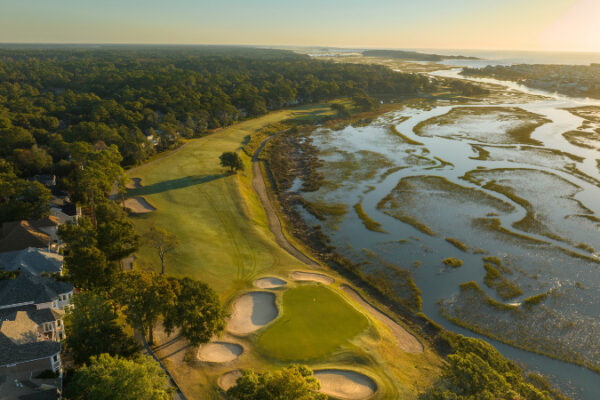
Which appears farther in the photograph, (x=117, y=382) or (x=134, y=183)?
(x=134, y=183)

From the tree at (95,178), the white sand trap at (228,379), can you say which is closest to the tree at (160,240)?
the white sand trap at (228,379)

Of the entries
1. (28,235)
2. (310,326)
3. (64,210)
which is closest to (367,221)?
(310,326)

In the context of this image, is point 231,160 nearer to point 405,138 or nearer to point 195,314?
point 195,314

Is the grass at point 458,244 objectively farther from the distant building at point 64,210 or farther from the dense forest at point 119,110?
the dense forest at point 119,110

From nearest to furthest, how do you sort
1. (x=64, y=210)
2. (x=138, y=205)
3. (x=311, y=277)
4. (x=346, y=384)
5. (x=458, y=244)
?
(x=346, y=384)
(x=311, y=277)
(x=458, y=244)
(x=64, y=210)
(x=138, y=205)

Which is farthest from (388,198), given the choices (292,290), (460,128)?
(460,128)

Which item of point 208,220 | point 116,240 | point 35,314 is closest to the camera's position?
point 35,314

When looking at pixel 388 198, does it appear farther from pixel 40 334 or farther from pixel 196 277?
pixel 40 334

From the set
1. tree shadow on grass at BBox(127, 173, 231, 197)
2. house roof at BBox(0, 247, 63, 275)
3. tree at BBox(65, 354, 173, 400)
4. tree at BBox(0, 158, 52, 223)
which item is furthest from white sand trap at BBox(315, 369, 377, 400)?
tree shadow on grass at BBox(127, 173, 231, 197)
